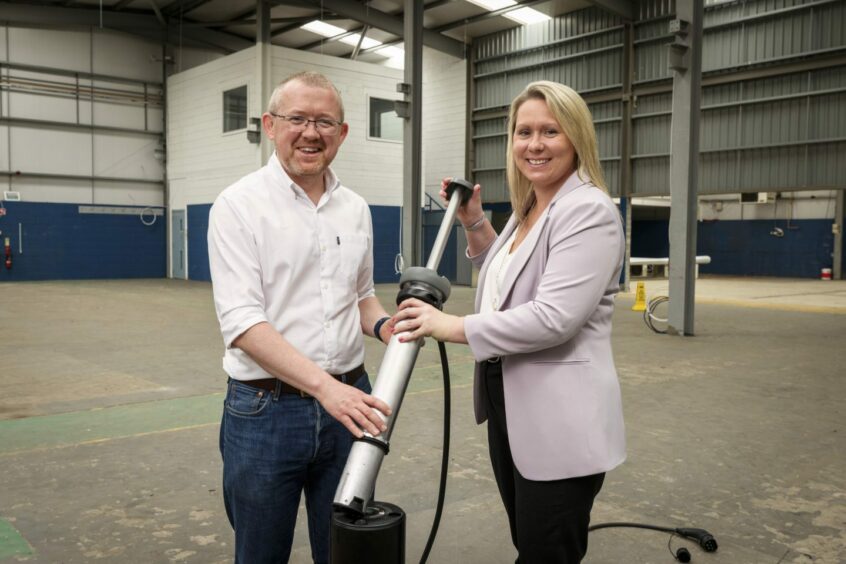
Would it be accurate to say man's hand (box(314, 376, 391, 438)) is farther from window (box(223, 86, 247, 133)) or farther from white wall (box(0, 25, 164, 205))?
white wall (box(0, 25, 164, 205))

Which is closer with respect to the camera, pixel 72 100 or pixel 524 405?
pixel 524 405

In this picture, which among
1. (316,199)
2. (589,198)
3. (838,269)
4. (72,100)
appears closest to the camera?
(589,198)

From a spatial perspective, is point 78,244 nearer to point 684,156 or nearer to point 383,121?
point 383,121

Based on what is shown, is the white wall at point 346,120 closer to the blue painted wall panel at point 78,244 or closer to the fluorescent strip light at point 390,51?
the fluorescent strip light at point 390,51

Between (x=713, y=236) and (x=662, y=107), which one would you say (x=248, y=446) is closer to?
(x=662, y=107)

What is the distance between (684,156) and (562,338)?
785 centimetres

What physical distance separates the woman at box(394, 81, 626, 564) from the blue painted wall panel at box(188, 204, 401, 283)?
16.0 m

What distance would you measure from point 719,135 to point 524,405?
14.7 meters

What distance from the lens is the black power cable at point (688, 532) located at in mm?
2793

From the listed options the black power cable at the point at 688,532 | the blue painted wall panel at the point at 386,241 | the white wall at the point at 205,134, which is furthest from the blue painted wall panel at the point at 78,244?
the black power cable at the point at 688,532

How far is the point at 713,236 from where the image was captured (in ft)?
77.5

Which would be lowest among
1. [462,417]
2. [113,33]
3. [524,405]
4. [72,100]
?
[462,417]

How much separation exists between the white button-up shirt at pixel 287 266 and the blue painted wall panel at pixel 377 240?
15.9m

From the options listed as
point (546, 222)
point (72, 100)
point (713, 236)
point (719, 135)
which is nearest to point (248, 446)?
point (546, 222)
